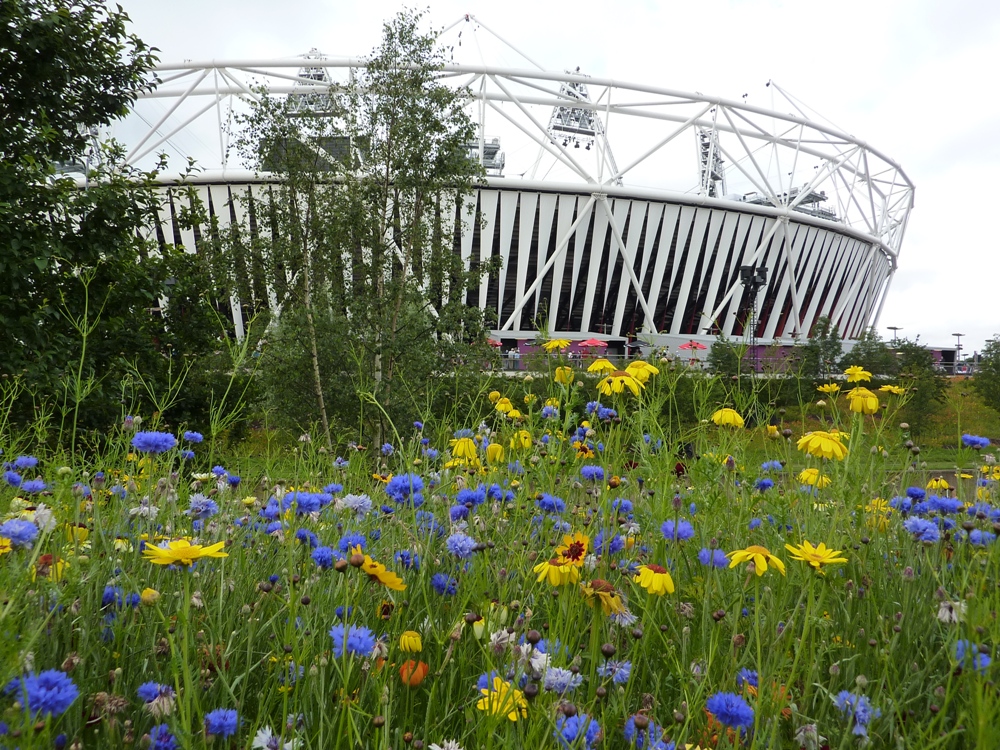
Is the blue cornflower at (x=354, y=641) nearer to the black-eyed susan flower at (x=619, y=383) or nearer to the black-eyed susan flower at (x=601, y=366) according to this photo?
the black-eyed susan flower at (x=619, y=383)

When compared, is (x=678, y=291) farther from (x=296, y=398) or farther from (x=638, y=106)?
(x=296, y=398)

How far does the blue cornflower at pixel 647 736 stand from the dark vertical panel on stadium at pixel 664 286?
130ft

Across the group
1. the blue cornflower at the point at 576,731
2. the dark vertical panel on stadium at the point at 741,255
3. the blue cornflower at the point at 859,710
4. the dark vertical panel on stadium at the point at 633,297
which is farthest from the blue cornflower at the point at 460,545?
the dark vertical panel on stadium at the point at 741,255

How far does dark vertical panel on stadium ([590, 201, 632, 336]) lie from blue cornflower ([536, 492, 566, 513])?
36671 millimetres

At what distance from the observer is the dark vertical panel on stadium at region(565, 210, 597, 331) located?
3772cm

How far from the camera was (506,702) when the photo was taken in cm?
90

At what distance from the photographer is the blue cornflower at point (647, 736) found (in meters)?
0.97

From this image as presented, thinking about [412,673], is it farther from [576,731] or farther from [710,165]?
[710,165]

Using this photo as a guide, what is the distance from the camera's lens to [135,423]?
212 centimetres

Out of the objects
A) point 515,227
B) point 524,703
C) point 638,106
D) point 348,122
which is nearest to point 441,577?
point 524,703

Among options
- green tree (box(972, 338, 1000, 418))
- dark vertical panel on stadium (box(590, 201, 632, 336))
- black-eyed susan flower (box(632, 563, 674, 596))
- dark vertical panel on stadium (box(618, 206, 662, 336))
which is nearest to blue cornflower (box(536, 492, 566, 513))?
black-eyed susan flower (box(632, 563, 674, 596))

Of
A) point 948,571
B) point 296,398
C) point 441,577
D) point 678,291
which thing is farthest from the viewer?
point 678,291

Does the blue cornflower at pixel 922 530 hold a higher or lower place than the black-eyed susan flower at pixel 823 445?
lower

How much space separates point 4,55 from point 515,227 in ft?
104
